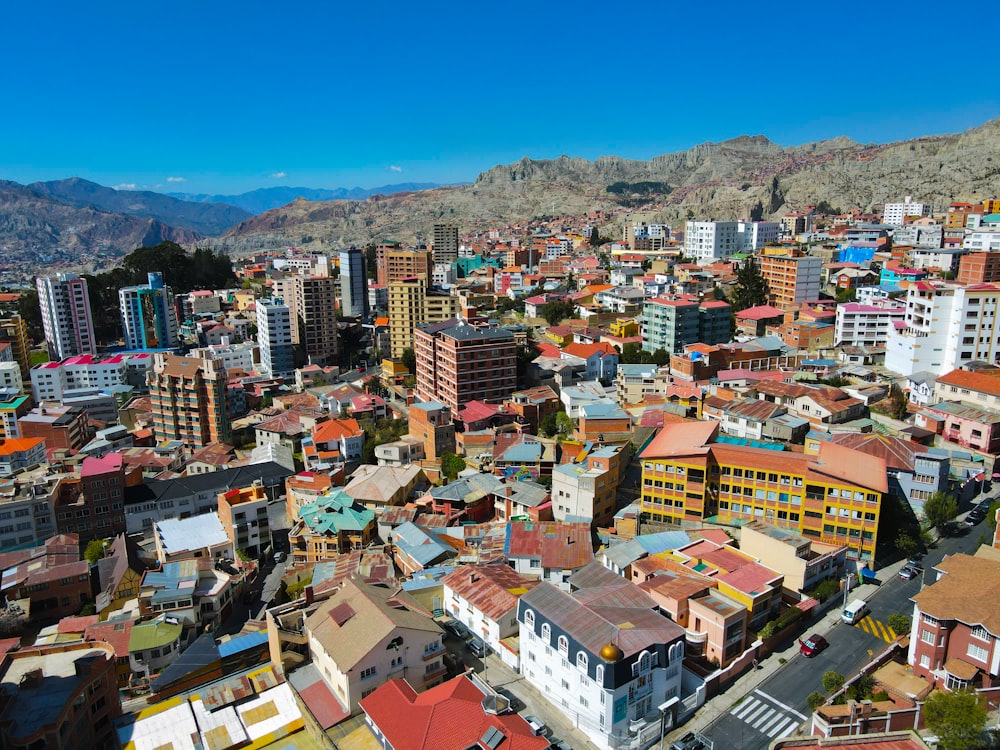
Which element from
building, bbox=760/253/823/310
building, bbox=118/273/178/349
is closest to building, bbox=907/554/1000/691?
building, bbox=760/253/823/310

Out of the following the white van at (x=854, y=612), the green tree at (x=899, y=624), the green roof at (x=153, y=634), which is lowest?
the green roof at (x=153, y=634)

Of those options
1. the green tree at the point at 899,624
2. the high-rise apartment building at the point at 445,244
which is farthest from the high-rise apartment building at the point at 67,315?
the green tree at the point at 899,624

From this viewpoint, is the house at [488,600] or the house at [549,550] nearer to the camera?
the house at [488,600]

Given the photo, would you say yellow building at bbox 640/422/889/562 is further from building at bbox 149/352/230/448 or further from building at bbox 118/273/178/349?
building at bbox 118/273/178/349

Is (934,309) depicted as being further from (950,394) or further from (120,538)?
(120,538)

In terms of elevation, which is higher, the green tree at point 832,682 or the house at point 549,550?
the house at point 549,550

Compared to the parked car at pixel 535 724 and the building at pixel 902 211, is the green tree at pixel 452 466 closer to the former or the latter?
the parked car at pixel 535 724
